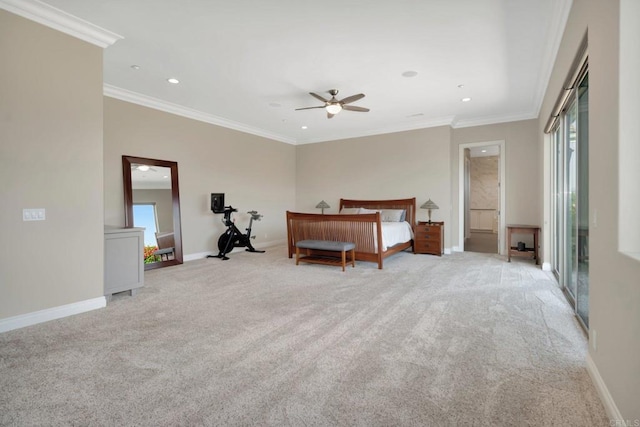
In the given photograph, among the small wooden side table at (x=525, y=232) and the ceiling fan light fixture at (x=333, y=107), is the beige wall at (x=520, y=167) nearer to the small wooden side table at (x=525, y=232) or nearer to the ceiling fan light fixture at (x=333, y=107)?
the small wooden side table at (x=525, y=232)

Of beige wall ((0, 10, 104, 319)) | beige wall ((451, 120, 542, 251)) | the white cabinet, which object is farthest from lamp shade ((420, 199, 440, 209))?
beige wall ((0, 10, 104, 319))

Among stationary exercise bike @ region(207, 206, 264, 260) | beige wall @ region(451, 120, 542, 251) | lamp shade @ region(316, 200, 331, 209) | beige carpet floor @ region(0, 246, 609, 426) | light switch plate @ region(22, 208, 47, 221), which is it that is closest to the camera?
beige carpet floor @ region(0, 246, 609, 426)

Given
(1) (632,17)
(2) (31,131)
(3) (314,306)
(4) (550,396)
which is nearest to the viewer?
(1) (632,17)

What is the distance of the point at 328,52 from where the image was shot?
3814mm

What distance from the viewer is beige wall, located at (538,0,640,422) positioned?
1.37 m

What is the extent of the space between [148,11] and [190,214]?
3.84 m

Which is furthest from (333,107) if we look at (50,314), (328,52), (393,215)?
(50,314)

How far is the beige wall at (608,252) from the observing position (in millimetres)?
1369

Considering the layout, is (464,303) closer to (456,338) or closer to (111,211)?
(456,338)

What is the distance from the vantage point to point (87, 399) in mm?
1821

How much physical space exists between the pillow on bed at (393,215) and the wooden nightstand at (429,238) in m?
0.42

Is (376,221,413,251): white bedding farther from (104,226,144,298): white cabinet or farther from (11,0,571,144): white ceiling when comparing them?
(104,226,144,298): white cabinet

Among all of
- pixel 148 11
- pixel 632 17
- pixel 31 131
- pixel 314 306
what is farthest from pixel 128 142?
pixel 632 17

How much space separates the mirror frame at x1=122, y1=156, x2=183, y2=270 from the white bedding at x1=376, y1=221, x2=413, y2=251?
3.75 metres
